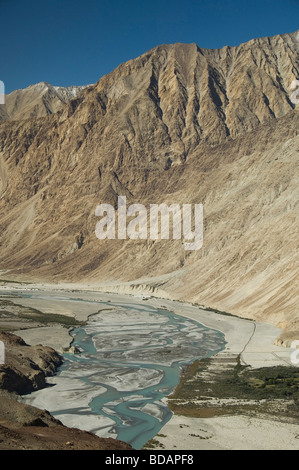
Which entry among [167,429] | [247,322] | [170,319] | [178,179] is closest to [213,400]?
[167,429]

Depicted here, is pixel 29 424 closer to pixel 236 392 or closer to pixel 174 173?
pixel 236 392

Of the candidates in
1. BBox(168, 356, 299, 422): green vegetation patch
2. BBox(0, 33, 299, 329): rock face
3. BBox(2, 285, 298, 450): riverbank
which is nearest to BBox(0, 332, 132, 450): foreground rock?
BBox(2, 285, 298, 450): riverbank

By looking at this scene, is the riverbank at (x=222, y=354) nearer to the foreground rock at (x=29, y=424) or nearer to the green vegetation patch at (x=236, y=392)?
the green vegetation patch at (x=236, y=392)

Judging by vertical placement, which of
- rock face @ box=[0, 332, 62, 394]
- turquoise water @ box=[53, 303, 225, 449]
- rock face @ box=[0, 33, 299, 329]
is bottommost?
turquoise water @ box=[53, 303, 225, 449]

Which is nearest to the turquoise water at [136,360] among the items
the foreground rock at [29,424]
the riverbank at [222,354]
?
the riverbank at [222,354]

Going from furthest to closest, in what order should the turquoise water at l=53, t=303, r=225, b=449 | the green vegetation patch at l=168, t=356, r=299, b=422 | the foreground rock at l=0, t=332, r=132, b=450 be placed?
the green vegetation patch at l=168, t=356, r=299, b=422 → the turquoise water at l=53, t=303, r=225, b=449 → the foreground rock at l=0, t=332, r=132, b=450

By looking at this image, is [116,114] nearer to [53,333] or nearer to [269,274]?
[269,274]

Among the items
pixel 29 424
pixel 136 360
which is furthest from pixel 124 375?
pixel 29 424

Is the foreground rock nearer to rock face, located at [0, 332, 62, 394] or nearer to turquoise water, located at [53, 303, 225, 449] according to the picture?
rock face, located at [0, 332, 62, 394]
